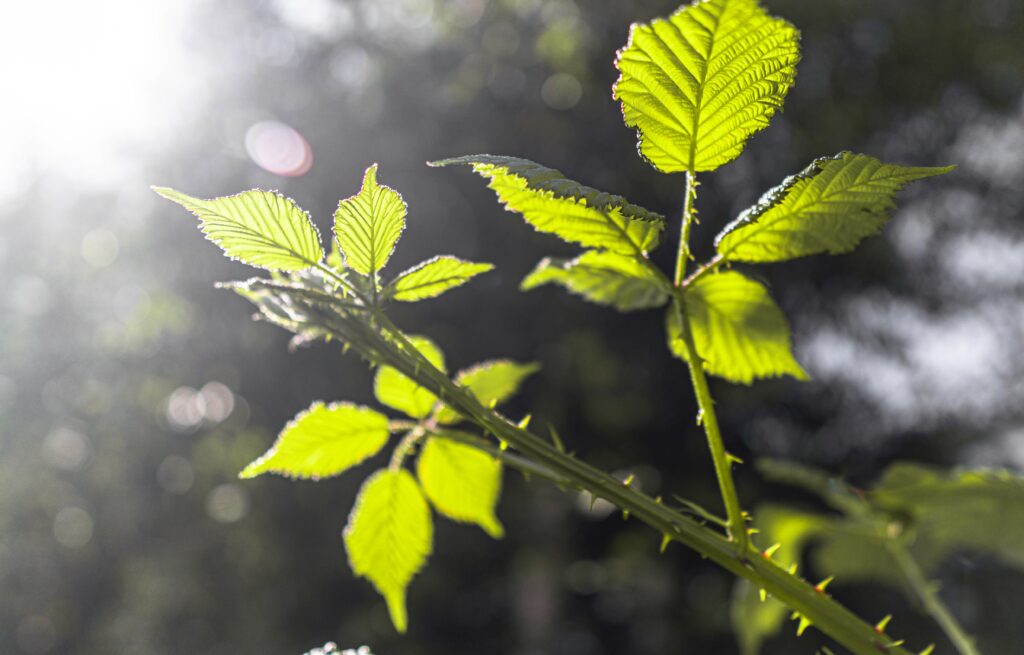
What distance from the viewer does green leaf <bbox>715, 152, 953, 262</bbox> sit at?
0.21m

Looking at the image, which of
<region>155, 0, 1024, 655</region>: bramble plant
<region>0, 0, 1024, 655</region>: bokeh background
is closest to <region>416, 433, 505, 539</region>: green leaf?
<region>155, 0, 1024, 655</region>: bramble plant

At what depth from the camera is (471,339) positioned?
265 centimetres

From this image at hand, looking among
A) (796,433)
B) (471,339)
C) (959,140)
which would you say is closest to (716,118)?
(471,339)

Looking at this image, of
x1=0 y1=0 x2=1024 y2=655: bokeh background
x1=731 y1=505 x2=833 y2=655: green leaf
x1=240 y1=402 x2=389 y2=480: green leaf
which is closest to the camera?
x1=240 y1=402 x2=389 y2=480: green leaf

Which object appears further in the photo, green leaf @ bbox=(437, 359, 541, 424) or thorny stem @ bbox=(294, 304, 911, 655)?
green leaf @ bbox=(437, 359, 541, 424)

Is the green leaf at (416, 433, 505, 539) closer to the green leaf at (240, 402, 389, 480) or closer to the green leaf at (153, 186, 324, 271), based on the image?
the green leaf at (240, 402, 389, 480)

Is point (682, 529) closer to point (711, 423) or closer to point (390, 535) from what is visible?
point (711, 423)

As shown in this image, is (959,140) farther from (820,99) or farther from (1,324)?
(1,324)

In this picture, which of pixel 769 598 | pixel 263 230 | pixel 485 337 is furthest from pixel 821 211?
pixel 485 337

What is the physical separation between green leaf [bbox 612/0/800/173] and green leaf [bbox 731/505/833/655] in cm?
27

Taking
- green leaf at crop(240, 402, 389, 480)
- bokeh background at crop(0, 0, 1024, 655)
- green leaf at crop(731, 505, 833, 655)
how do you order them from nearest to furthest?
green leaf at crop(240, 402, 389, 480), green leaf at crop(731, 505, 833, 655), bokeh background at crop(0, 0, 1024, 655)

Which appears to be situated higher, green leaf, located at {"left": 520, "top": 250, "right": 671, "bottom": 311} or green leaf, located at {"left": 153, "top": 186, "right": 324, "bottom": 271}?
green leaf, located at {"left": 153, "top": 186, "right": 324, "bottom": 271}

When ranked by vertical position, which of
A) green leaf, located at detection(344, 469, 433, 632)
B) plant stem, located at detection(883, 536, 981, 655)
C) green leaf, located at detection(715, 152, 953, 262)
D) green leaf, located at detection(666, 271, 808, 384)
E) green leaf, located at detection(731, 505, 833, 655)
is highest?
green leaf, located at detection(715, 152, 953, 262)

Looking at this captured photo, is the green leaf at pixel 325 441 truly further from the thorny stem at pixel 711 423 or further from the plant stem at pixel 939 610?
the plant stem at pixel 939 610
